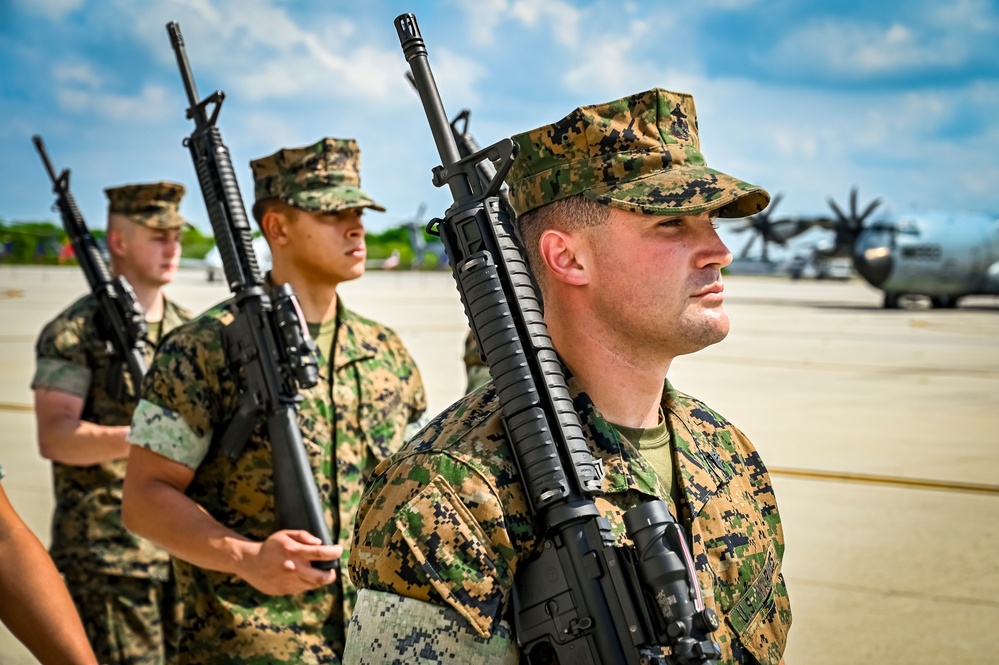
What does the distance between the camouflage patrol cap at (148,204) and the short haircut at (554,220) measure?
3.32 m

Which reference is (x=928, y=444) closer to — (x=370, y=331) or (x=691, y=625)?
(x=370, y=331)

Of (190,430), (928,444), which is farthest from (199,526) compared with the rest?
(928,444)

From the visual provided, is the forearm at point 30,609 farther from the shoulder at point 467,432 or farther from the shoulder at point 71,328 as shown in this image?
the shoulder at point 71,328

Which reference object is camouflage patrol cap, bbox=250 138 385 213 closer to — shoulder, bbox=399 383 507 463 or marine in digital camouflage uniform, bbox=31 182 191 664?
marine in digital camouflage uniform, bbox=31 182 191 664

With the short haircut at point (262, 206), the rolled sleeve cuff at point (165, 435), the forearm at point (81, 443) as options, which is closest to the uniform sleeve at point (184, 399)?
the rolled sleeve cuff at point (165, 435)

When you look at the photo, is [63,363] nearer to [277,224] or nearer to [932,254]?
[277,224]

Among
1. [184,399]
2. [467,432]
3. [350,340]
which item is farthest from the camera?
[350,340]

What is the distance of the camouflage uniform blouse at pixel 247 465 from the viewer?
3.05 m

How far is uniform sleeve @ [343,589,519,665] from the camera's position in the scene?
1.59 meters

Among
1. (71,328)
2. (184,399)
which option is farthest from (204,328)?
(71,328)

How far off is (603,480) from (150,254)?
145 inches

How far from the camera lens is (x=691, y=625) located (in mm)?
1548

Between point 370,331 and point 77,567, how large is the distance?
179cm

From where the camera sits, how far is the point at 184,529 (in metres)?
2.99
